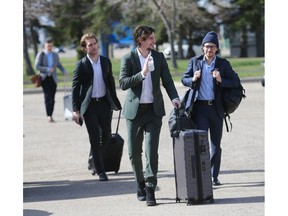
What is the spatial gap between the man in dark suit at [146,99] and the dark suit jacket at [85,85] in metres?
1.61

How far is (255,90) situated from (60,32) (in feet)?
113

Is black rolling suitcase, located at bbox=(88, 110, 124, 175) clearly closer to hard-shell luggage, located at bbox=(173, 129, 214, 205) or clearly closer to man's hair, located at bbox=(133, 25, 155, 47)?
hard-shell luggage, located at bbox=(173, 129, 214, 205)

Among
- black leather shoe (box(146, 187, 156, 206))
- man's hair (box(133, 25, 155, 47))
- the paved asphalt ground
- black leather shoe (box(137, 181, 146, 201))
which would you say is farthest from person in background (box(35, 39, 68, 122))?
black leather shoe (box(146, 187, 156, 206))

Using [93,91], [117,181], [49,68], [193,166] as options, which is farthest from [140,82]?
[49,68]

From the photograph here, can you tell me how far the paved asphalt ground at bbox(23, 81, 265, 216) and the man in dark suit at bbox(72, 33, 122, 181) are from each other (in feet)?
2.38

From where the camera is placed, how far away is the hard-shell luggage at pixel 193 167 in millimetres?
8852

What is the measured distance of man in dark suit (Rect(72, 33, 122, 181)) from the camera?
423 inches

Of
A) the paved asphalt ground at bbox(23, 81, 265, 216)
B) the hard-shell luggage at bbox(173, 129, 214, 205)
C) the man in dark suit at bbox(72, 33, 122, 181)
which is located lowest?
the paved asphalt ground at bbox(23, 81, 265, 216)

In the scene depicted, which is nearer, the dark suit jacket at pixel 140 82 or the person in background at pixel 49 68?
the dark suit jacket at pixel 140 82

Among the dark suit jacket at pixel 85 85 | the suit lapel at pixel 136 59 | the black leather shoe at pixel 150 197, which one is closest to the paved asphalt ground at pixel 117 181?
the black leather shoe at pixel 150 197

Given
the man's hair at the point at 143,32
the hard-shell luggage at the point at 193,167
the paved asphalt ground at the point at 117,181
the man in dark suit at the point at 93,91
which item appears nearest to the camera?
the paved asphalt ground at the point at 117,181

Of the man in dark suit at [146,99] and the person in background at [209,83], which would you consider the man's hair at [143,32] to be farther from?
the person in background at [209,83]

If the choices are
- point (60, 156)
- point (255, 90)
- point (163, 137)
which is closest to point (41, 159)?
point (60, 156)

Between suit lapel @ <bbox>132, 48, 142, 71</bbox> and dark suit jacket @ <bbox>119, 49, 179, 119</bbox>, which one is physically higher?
suit lapel @ <bbox>132, 48, 142, 71</bbox>
